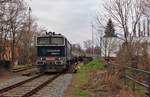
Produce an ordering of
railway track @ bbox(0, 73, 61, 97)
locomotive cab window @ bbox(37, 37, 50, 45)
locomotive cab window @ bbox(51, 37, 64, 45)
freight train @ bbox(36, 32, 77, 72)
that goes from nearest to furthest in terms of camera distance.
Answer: railway track @ bbox(0, 73, 61, 97), freight train @ bbox(36, 32, 77, 72), locomotive cab window @ bbox(51, 37, 64, 45), locomotive cab window @ bbox(37, 37, 50, 45)

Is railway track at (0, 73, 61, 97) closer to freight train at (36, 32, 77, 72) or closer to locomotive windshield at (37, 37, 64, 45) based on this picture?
freight train at (36, 32, 77, 72)

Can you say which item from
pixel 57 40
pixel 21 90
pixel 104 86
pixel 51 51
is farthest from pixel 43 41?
pixel 104 86

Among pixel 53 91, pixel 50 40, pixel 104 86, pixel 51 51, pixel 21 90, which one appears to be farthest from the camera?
pixel 50 40

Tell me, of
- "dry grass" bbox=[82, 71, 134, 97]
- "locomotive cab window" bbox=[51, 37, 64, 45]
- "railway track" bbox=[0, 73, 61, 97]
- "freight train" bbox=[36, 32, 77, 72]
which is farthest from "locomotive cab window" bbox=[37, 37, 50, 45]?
"dry grass" bbox=[82, 71, 134, 97]

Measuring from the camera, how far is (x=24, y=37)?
7256 centimetres

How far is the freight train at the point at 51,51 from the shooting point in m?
38.4

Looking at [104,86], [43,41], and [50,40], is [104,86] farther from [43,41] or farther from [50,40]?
[43,41]

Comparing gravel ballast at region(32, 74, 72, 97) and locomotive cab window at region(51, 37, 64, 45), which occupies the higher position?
locomotive cab window at region(51, 37, 64, 45)

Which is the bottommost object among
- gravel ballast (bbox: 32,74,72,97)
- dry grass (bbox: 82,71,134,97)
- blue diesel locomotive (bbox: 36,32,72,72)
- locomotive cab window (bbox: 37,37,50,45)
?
gravel ballast (bbox: 32,74,72,97)

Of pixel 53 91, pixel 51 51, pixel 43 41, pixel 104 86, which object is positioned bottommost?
pixel 53 91

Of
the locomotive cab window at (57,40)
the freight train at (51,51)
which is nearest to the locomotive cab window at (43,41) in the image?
the freight train at (51,51)

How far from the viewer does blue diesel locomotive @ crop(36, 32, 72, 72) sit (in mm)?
38375

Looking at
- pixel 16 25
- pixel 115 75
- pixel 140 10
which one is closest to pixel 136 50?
pixel 115 75

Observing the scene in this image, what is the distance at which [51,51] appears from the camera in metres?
38.7
